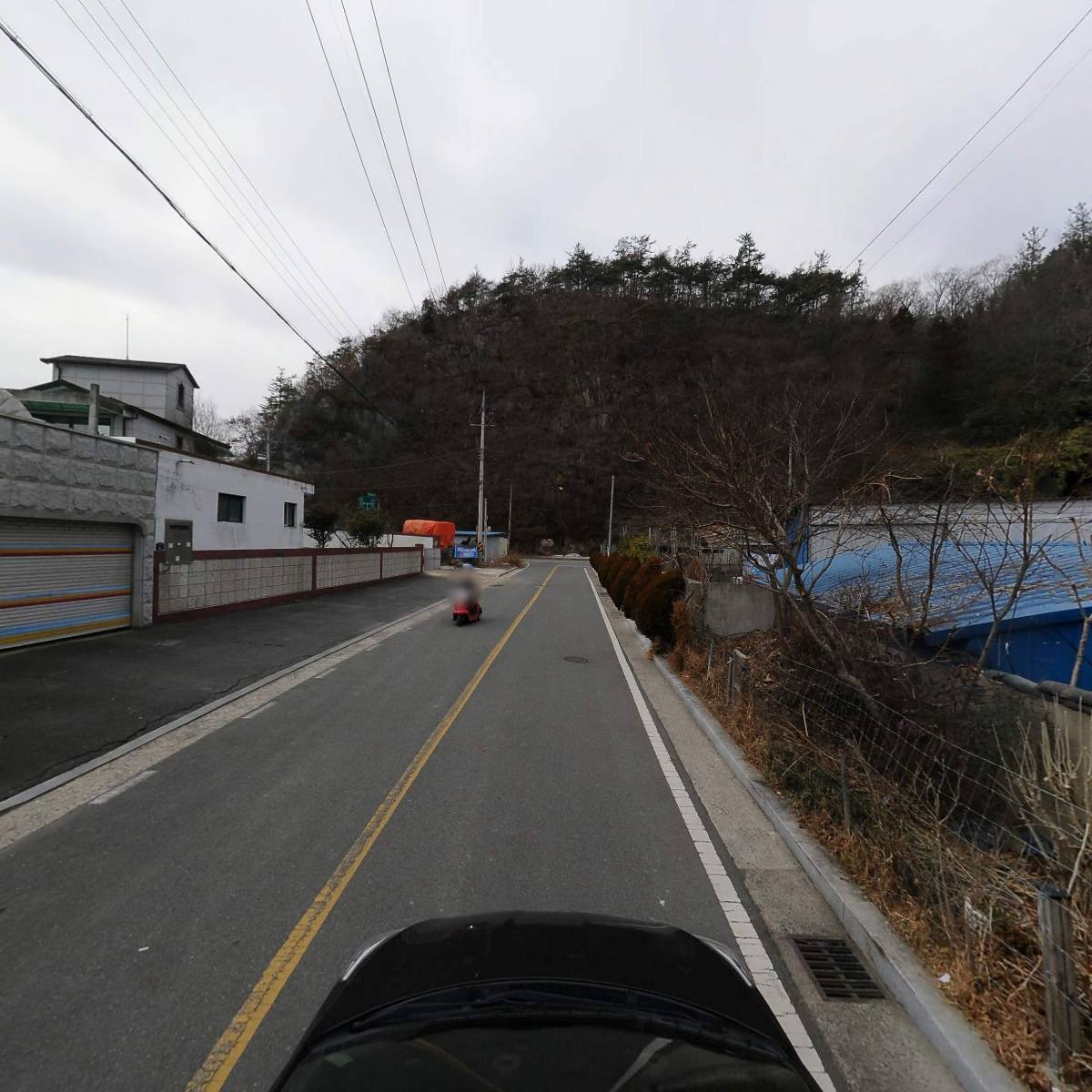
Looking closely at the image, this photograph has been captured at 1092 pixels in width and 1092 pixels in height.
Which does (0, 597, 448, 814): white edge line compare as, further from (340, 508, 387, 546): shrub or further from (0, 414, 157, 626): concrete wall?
(340, 508, 387, 546): shrub

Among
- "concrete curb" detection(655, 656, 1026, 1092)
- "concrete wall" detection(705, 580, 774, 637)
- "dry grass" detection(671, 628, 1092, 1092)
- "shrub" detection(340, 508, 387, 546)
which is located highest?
"shrub" detection(340, 508, 387, 546)

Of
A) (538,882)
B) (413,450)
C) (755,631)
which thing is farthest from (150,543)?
(413,450)

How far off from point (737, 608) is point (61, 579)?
11.9 meters

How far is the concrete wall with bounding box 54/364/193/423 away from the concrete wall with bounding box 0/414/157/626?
2692cm

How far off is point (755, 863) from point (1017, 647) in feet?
16.0

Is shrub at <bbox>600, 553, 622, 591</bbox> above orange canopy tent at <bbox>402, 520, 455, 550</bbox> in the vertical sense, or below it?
below

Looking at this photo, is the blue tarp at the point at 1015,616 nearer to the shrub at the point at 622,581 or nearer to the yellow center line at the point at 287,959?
the yellow center line at the point at 287,959

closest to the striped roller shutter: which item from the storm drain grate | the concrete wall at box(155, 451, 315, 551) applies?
the concrete wall at box(155, 451, 315, 551)

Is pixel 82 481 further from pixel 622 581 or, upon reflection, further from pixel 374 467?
pixel 374 467

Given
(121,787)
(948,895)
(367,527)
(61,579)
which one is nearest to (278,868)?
(121,787)

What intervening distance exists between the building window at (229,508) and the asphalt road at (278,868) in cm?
1388

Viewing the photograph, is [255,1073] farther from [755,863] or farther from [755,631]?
[755,631]

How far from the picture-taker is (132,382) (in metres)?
38.2

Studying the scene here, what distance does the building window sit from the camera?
20.5 metres
